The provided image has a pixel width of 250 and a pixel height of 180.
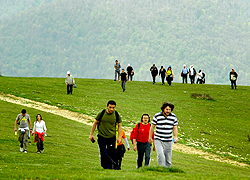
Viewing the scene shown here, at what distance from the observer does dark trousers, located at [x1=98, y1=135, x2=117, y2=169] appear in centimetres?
1212

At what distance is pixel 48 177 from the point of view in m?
10.6

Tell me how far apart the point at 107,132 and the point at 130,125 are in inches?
703

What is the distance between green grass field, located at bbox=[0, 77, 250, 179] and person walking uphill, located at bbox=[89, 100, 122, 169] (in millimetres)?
527

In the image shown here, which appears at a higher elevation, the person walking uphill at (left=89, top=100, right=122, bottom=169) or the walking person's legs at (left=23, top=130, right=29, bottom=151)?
the person walking uphill at (left=89, top=100, right=122, bottom=169)

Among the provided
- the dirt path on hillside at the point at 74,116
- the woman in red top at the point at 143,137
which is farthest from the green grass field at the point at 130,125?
the woman in red top at the point at 143,137

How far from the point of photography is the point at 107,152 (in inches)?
484

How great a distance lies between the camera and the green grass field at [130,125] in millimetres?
11867

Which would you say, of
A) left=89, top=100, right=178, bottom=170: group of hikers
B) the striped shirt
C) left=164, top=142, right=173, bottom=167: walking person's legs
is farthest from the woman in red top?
the striped shirt

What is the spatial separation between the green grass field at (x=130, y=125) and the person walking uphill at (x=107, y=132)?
527 mm

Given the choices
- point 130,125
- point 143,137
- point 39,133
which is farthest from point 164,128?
point 130,125

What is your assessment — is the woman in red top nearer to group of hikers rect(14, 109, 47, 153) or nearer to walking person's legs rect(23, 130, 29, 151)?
group of hikers rect(14, 109, 47, 153)

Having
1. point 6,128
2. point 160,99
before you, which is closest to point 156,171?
point 6,128

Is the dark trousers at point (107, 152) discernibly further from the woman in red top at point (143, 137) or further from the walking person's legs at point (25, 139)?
the walking person's legs at point (25, 139)

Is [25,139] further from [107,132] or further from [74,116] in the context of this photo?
[74,116]
